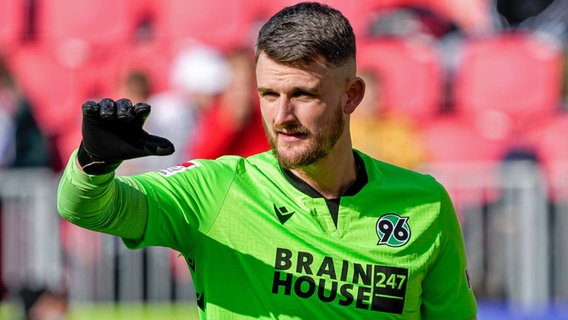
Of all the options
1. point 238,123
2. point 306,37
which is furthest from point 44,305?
point 306,37

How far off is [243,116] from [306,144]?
4.52m

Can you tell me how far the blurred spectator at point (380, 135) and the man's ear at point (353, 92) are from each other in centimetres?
539

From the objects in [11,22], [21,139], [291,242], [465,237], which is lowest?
[465,237]

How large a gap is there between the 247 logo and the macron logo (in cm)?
34

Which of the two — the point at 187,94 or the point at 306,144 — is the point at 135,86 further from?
the point at 306,144

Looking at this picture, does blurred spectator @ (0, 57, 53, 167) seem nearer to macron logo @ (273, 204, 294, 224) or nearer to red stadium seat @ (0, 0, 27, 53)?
red stadium seat @ (0, 0, 27, 53)

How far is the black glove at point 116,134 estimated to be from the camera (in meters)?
3.46

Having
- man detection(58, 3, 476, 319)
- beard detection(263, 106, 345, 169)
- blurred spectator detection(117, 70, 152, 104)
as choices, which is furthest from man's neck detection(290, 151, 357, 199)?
blurred spectator detection(117, 70, 152, 104)

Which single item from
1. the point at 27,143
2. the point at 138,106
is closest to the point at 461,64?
the point at 27,143

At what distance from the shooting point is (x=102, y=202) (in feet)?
12.0

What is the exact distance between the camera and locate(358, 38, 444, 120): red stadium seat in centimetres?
1109

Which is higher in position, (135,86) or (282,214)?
(135,86)

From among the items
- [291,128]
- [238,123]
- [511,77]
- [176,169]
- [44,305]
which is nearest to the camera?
[291,128]

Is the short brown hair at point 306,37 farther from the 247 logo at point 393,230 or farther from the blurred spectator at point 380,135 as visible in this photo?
the blurred spectator at point 380,135
